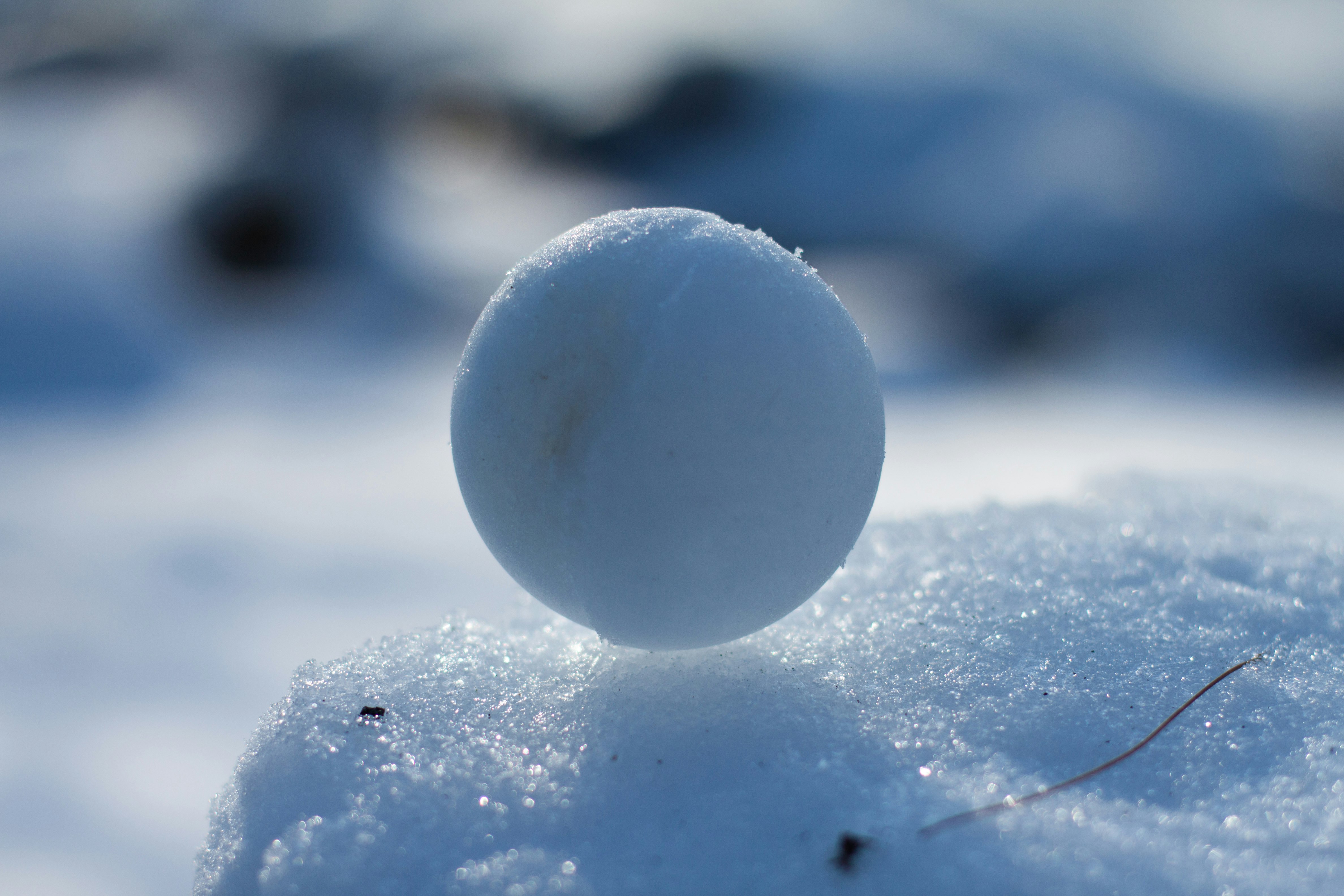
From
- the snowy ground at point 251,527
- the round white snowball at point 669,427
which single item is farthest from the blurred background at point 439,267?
the round white snowball at point 669,427

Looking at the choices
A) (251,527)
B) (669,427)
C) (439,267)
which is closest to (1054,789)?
(669,427)

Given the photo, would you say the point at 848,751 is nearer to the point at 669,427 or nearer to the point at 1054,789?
the point at 1054,789

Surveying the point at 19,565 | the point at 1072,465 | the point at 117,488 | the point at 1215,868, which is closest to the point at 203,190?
the point at 117,488

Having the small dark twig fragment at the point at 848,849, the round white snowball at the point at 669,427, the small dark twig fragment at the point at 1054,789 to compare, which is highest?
the round white snowball at the point at 669,427

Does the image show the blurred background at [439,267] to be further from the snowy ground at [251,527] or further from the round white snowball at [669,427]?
the round white snowball at [669,427]

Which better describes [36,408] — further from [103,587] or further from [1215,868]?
[1215,868]
